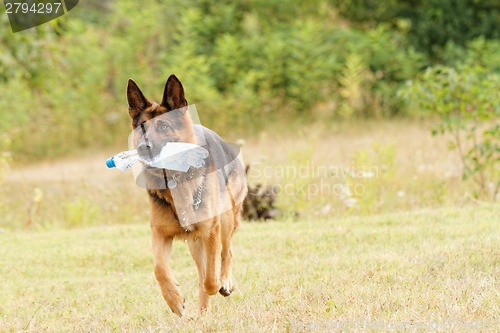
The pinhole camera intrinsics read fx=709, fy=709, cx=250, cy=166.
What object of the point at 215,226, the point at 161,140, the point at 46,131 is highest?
the point at 161,140

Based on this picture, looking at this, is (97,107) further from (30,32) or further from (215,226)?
(215,226)

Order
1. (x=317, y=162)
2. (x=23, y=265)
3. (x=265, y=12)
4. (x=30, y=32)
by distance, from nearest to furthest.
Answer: (x=23, y=265), (x=317, y=162), (x=30, y=32), (x=265, y=12)

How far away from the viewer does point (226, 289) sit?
562 cm

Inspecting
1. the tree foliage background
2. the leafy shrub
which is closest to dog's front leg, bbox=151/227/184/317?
the leafy shrub

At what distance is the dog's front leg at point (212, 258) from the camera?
205 inches

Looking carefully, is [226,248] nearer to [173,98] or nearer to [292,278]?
[292,278]

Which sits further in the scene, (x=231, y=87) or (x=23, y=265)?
(x=231, y=87)

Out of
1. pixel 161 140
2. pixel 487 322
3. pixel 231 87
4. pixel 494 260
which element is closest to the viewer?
pixel 487 322

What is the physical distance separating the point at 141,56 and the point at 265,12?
3831mm

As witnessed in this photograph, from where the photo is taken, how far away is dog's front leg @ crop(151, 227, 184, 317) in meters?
4.95

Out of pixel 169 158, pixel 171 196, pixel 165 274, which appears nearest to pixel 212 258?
pixel 165 274

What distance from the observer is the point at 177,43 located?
21047 mm

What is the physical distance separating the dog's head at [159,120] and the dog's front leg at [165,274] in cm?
67

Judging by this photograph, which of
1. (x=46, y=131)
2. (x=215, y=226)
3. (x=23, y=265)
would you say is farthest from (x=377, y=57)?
(x=215, y=226)
